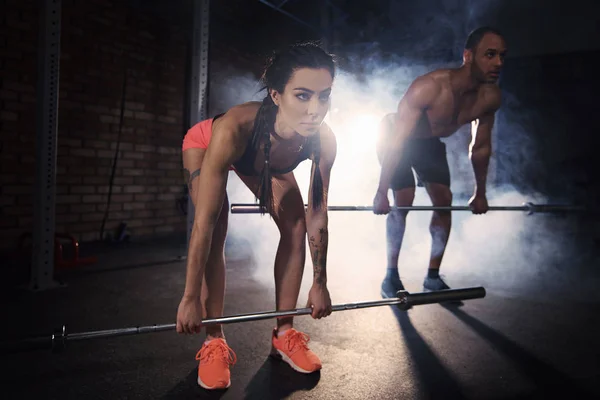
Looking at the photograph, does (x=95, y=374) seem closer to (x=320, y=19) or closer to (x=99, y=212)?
(x=99, y=212)

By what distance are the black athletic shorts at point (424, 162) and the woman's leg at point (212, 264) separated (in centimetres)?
133

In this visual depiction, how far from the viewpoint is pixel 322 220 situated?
1451 millimetres

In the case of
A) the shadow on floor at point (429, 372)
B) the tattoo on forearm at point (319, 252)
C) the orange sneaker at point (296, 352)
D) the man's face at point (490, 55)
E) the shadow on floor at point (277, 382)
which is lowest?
the shadow on floor at point (277, 382)

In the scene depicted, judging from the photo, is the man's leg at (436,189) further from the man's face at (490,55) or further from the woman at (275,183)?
the woman at (275,183)

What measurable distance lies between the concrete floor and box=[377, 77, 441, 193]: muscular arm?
75 centimetres

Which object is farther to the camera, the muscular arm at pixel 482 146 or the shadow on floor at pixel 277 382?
the muscular arm at pixel 482 146

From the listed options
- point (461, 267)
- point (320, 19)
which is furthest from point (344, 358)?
point (320, 19)

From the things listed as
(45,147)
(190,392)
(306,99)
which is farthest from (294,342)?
(45,147)

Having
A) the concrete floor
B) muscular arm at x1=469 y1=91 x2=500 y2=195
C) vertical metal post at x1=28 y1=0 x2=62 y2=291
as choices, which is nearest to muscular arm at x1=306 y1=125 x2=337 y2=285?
the concrete floor

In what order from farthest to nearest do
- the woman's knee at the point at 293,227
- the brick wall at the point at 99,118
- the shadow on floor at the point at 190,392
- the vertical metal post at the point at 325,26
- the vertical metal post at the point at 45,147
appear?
the vertical metal post at the point at 325,26, the brick wall at the point at 99,118, the vertical metal post at the point at 45,147, the woman's knee at the point at 293,227, the shadow on floor at the point at 190,392

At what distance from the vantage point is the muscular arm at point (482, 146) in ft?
7.83

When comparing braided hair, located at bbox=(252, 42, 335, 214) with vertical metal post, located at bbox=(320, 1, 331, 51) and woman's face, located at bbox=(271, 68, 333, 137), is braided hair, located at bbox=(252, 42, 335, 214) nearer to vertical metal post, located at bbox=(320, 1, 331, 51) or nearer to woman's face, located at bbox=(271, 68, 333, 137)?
woman's face, located at bbox=(271, 68, 333, 137)

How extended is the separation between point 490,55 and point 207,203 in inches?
66.1

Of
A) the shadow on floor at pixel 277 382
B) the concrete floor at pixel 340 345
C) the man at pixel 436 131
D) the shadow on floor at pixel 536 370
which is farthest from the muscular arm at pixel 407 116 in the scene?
the shadow on floor at pixel 277 382
